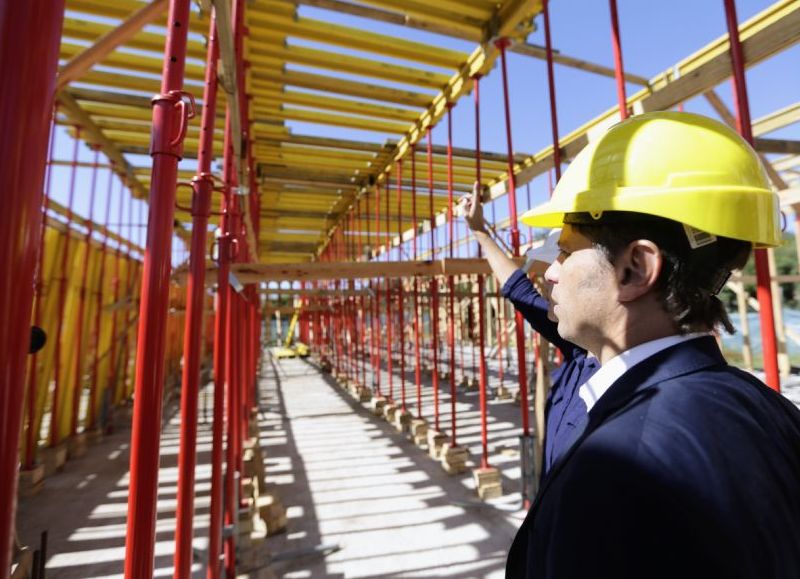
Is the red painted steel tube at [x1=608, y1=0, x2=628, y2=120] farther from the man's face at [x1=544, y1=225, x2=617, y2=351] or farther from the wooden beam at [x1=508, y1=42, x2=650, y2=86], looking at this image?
the man's face at [x1=544, y1=225, x2=617, y2=351]

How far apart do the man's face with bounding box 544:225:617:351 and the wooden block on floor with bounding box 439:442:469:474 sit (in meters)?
5.05

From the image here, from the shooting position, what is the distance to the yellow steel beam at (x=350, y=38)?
489 centimetres

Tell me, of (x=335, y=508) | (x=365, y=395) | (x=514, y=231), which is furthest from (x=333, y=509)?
(x=365, y=395)

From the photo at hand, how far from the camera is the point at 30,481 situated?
5.38m

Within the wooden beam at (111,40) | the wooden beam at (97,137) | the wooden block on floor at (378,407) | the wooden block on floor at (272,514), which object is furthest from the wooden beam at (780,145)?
the wooden beam at (97,137)

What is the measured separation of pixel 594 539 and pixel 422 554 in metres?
3.66

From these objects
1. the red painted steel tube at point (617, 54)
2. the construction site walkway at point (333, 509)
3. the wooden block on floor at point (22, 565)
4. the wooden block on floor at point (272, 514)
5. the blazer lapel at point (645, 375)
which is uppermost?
the red painted steel tube at point (617, 54)

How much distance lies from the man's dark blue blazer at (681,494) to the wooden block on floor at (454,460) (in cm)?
524

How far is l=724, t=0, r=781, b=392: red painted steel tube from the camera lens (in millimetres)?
2043

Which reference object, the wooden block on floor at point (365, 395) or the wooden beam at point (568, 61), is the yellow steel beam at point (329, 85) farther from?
the wooden block on floor at point (365, 395)

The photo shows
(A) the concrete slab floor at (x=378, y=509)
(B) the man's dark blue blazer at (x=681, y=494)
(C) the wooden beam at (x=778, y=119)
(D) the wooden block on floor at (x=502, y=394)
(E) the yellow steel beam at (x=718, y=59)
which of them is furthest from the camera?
(D) the wooden block on floor at (x=502, y=394)

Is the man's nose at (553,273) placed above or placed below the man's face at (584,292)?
above

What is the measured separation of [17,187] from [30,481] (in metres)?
6.64

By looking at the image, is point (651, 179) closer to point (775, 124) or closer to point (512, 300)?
point (512, 300)
